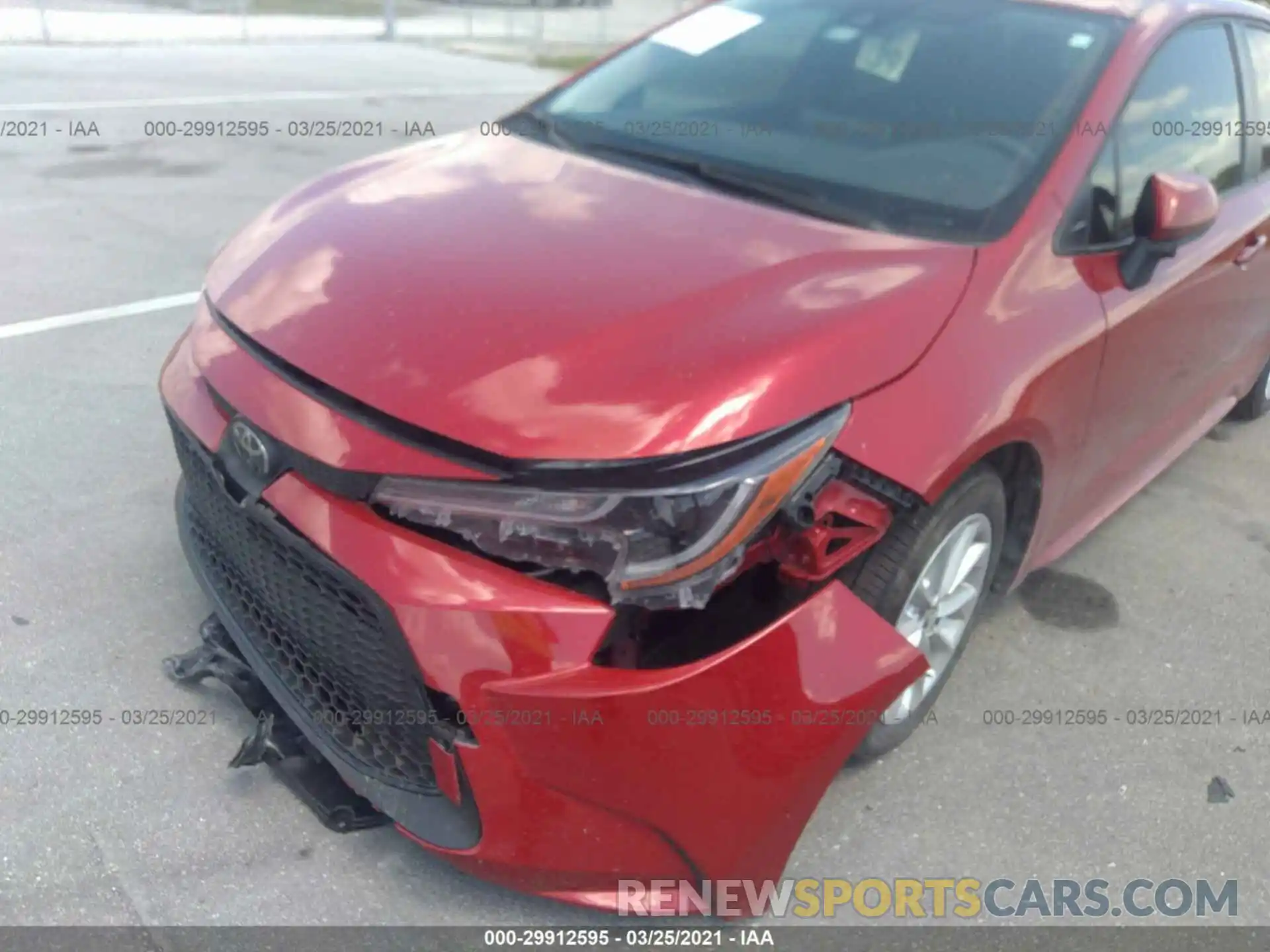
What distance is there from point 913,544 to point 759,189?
963 mm

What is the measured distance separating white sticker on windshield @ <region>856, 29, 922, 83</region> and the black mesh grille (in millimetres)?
1972

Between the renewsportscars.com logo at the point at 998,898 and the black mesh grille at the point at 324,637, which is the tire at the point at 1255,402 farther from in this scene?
the black mesh grille at the point at 324,637

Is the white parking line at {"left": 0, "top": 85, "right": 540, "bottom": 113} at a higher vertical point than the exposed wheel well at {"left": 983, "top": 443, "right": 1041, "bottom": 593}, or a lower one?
lower

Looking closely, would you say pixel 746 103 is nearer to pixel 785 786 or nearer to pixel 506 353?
pixel 506 353

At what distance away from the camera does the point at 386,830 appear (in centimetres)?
234

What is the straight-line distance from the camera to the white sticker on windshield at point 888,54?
300 cm

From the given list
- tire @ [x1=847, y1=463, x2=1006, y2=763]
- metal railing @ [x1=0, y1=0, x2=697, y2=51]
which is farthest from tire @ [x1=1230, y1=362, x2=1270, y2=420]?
metal railing @ [x1=0, y1=0, x2=697, y2=51]

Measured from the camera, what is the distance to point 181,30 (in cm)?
1427

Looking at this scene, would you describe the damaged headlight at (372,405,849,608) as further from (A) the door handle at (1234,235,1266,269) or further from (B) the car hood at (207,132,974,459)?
(A) the door handle at (1234,235,1266,269)

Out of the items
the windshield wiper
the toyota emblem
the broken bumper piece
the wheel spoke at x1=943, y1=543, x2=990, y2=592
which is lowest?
the broken bumper piece

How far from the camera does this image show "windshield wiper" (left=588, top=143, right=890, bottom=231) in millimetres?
2564

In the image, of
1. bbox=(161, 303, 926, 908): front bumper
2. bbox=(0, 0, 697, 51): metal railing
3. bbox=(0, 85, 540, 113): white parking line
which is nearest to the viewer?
bbox=(161, 303, 926, 908): front bumper

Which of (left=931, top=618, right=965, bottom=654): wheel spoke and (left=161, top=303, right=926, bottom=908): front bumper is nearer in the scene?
(left=161, top=303, right=926, bottom=908): front bumper

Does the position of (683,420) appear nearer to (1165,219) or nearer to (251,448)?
(251,448)
